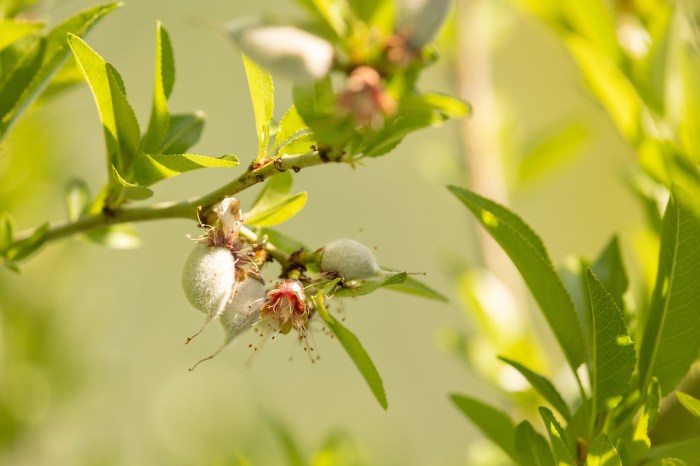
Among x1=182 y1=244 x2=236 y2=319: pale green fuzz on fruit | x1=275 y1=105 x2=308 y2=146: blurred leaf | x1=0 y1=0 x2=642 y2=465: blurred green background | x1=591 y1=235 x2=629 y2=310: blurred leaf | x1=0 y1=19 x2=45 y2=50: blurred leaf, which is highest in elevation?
x1=275 y1=105 x2=308 y2=146: blurred leaf

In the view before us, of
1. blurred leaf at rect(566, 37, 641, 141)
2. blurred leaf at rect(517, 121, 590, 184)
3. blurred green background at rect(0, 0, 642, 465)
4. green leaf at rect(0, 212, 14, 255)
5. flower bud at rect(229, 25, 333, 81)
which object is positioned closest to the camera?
flower bud at rect(229, 25, 333, 81)

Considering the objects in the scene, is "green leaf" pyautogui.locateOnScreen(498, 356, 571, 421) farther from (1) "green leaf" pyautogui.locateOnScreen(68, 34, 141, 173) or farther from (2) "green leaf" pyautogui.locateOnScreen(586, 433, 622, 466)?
(1) "green leaf" pyautogui.locateOnScreen(68, 34, 141, 173)

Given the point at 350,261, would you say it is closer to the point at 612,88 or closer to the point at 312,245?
the point at 612,88

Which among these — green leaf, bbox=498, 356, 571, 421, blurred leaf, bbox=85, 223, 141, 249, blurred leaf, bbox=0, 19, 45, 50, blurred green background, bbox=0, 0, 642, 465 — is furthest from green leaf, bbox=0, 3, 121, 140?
blurred green background, bbox=0, 0, 642, 465

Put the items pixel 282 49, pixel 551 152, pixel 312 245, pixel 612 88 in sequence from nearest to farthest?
pixel 282 49 → pixel 612 88 → pixel 551 152 → pixel 312 245

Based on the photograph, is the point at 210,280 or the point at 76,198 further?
the point at 76,198

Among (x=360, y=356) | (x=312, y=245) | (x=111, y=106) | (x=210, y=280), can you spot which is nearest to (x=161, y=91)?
(x=111, y=106)

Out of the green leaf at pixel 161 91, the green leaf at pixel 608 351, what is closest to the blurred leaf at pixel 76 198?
the green leaf at pixel 161 91
